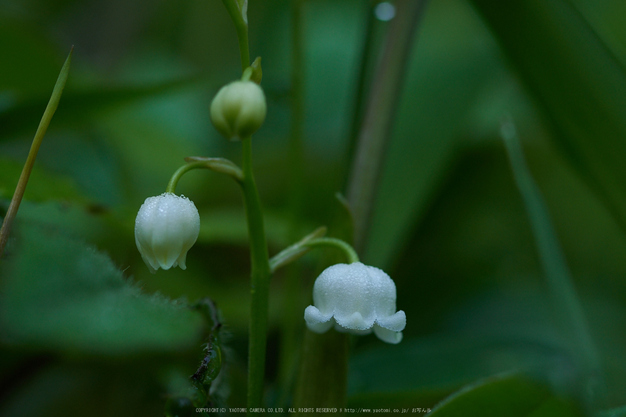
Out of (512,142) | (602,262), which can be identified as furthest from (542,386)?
(602,262)

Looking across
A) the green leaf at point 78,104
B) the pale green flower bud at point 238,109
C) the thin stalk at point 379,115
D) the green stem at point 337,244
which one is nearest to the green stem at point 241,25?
the pale green flower bud at point 238,109

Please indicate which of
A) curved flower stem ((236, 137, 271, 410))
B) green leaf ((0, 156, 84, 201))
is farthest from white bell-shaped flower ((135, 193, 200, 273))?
green leaf ((0, 156, 84, 201))

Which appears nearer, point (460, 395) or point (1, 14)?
point (460, 395)

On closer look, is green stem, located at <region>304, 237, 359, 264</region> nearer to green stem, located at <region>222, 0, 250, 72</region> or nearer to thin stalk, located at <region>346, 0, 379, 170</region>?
green stem, located at <region>222, 0, 250, 72</region>

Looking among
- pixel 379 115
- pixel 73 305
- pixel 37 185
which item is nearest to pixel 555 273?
pixel 379 115

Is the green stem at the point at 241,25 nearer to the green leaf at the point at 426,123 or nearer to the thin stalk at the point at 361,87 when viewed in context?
the thin stalk at the point at 361,87

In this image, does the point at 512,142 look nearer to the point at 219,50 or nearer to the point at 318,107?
the point at 318,107

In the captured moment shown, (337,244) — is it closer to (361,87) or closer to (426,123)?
(361,87)
